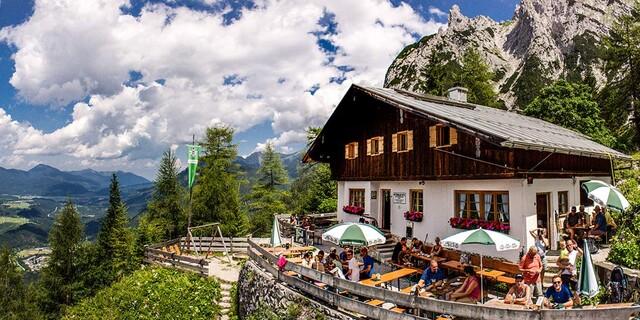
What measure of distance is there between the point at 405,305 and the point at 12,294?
37854 mm

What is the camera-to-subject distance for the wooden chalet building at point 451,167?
1189 centimetres

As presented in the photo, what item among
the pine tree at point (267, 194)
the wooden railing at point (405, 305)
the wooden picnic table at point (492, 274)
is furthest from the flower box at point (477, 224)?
the pine tree at point (267, 194)

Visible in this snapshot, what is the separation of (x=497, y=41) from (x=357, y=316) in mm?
126301

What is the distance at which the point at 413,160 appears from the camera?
53.0 feet

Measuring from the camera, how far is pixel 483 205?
13148 millimetres

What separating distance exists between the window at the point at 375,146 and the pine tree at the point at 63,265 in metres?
25.5

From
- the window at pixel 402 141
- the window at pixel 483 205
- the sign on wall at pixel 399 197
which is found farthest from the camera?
the sign on wall at pixel 399 197

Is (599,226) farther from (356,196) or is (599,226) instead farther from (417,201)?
(356,196)

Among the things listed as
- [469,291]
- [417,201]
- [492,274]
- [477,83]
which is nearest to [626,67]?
[477,83]

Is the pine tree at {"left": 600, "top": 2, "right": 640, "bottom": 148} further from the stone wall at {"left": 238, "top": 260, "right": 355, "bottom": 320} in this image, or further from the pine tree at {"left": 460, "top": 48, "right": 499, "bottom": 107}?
the stone wall at {"left": 238, "top": 260, "right": 355, "bottom": 320}

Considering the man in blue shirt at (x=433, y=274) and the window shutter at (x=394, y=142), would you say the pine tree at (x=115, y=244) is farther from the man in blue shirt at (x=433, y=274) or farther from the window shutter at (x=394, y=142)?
the man in blue shirt at (x=433, y=274)

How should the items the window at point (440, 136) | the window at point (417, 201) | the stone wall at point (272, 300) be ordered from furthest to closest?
the window at point (417, 201) → the window at point (440, 136) → the stone wall at point (272, 300)

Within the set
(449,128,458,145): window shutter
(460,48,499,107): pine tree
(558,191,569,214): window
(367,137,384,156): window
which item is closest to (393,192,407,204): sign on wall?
(367,137,384,156): window

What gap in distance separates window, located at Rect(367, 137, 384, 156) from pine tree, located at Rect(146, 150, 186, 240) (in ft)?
71.8
